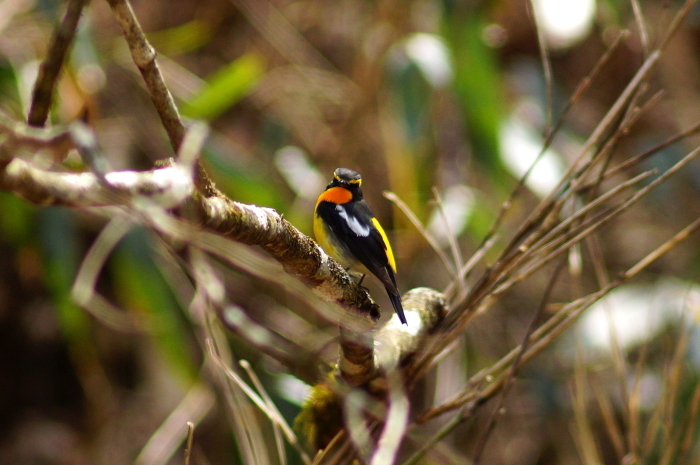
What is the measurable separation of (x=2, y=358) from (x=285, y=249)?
560 centimetres

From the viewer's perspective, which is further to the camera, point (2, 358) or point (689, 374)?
point (2, 358)

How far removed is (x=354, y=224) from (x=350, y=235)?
59 millimetres

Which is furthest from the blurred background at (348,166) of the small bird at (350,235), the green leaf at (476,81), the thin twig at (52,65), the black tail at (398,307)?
the thin twig at (52,65)

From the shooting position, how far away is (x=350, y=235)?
2156 mm

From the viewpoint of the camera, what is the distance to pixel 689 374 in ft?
12.0

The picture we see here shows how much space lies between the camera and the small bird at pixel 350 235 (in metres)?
2.11

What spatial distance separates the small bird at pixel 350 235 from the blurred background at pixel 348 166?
3.07ft

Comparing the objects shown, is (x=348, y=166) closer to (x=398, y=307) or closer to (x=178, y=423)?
(x=178, y=423)

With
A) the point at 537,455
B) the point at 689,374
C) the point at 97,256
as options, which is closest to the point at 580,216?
the point at 689,374

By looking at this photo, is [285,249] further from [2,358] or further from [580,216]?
[2,358]

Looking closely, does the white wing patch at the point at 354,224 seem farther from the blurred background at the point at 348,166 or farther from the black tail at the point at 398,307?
the blurred background at the point at 348,166

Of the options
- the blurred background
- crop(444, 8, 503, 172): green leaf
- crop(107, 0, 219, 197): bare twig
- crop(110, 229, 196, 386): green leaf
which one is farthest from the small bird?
crop(110, 229, 196, 386): green leaf

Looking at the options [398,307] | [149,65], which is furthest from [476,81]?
[149,65]

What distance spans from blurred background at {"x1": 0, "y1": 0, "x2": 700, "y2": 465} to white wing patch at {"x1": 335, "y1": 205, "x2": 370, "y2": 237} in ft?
3.29
